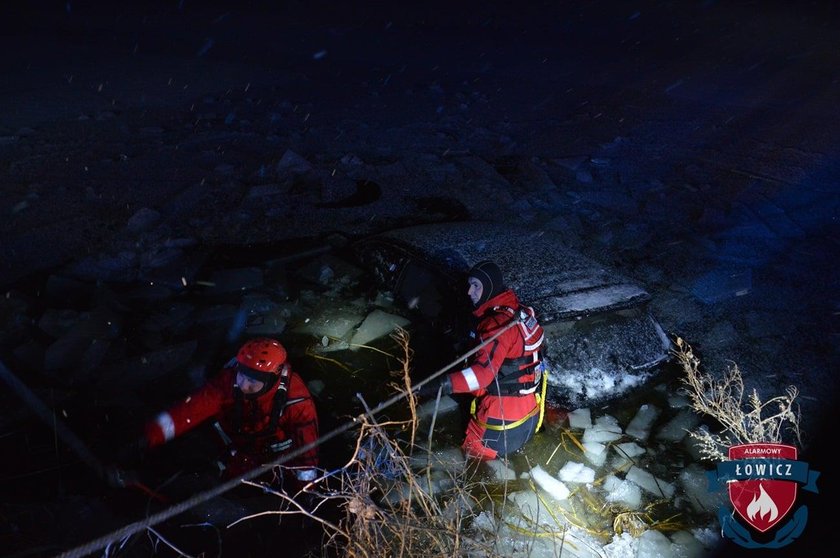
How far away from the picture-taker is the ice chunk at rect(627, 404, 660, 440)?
4.37m

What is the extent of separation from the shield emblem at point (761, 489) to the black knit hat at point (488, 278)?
2.04 m

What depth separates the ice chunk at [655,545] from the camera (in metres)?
3.37

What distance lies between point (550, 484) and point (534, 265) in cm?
182

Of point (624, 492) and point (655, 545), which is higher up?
point (655, 545)

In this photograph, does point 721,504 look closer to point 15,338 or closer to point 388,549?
point 388,549

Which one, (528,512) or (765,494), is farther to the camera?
(528,512)

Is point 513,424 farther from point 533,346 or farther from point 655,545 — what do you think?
point 655,545

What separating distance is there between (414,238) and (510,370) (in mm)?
1961

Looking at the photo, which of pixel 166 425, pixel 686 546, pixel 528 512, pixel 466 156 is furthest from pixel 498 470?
pixel 466 156

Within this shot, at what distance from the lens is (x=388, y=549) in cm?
229

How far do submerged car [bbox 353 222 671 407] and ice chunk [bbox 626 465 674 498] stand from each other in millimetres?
596

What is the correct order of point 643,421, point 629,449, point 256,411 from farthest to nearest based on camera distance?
point 643,421 → point 629,449 → point 256,411

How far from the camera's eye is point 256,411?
3.52 meters

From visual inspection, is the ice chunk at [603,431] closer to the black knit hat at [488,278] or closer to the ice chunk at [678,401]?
the ice chunk at [678,401]
